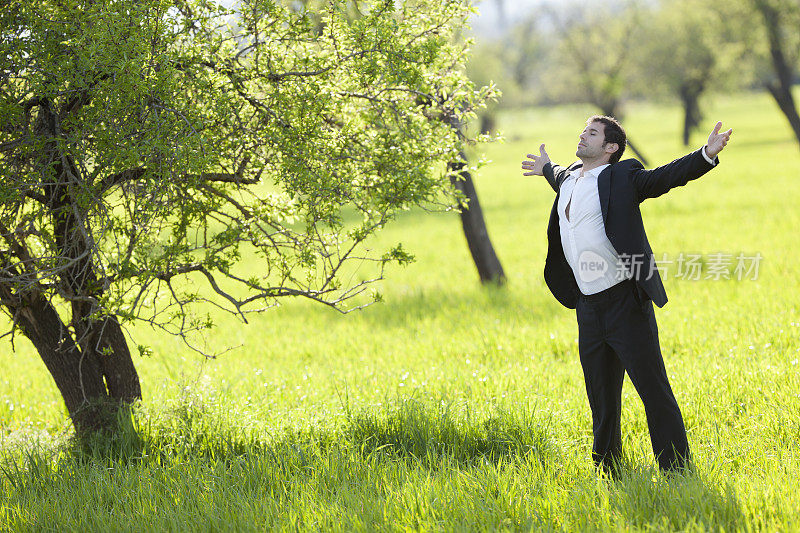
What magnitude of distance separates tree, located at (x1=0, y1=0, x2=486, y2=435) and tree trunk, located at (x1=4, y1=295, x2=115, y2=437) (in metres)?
0.03

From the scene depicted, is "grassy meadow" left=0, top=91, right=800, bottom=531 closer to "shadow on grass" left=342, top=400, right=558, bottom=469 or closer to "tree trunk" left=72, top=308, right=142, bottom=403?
"shadow on grass" left=342, top=400, right=558, bottom=469

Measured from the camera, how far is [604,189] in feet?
14.6

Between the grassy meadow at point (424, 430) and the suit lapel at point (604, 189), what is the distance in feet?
4.23

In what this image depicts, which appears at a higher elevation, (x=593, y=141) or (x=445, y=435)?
(x=593, y=141)

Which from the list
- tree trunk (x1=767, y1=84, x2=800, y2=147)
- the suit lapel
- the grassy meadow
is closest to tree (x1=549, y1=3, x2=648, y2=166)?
tree trunk (x1=767, y1=84, x2=800, y2=147)

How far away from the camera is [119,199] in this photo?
5.33 m

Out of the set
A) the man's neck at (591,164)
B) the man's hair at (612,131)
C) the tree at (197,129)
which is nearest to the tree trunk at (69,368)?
the tree at (197,129)

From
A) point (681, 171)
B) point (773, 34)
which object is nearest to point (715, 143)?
point (681, 171)

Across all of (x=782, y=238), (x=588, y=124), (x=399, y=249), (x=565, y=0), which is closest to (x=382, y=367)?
(x=399, y=249)

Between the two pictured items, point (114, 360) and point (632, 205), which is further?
point (114, 360)

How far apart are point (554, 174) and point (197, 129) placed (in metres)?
2.59

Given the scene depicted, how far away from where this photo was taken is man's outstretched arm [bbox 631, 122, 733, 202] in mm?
3955

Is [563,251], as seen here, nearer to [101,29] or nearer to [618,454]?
[618,454]

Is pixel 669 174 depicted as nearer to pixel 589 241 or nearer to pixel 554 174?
pixel 589 241
